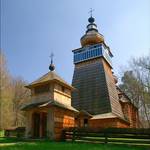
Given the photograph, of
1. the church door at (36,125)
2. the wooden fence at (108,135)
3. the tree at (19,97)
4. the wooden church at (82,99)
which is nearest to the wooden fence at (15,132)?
the wooden church at (82,99)

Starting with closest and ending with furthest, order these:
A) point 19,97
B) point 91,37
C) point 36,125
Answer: point 36,125 → point 91,37 → point 19,97

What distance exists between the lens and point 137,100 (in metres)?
40.6

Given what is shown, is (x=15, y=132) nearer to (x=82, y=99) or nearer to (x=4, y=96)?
(x=4, y=96)

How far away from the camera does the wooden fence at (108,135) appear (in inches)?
574

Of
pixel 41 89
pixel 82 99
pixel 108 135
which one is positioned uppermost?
pixel 41 89

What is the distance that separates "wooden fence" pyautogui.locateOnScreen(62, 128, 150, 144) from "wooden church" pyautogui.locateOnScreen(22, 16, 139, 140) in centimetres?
138

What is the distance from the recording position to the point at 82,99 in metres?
31.2

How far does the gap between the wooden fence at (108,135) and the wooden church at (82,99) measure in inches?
54.2

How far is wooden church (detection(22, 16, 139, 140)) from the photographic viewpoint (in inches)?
736

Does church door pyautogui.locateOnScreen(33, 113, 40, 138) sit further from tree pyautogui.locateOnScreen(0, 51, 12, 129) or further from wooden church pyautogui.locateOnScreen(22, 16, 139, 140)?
tree pyautogui.locateOnScreen(0, 51, 12, 129)

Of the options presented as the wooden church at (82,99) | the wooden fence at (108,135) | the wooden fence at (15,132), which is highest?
the wooden church at (82,99)

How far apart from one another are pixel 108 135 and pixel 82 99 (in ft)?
51.1

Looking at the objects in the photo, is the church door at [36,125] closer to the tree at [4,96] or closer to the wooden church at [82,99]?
the wooden church at [82,99]

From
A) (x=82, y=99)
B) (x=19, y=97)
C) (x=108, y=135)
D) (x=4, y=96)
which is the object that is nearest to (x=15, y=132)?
(x=4, y=96)
